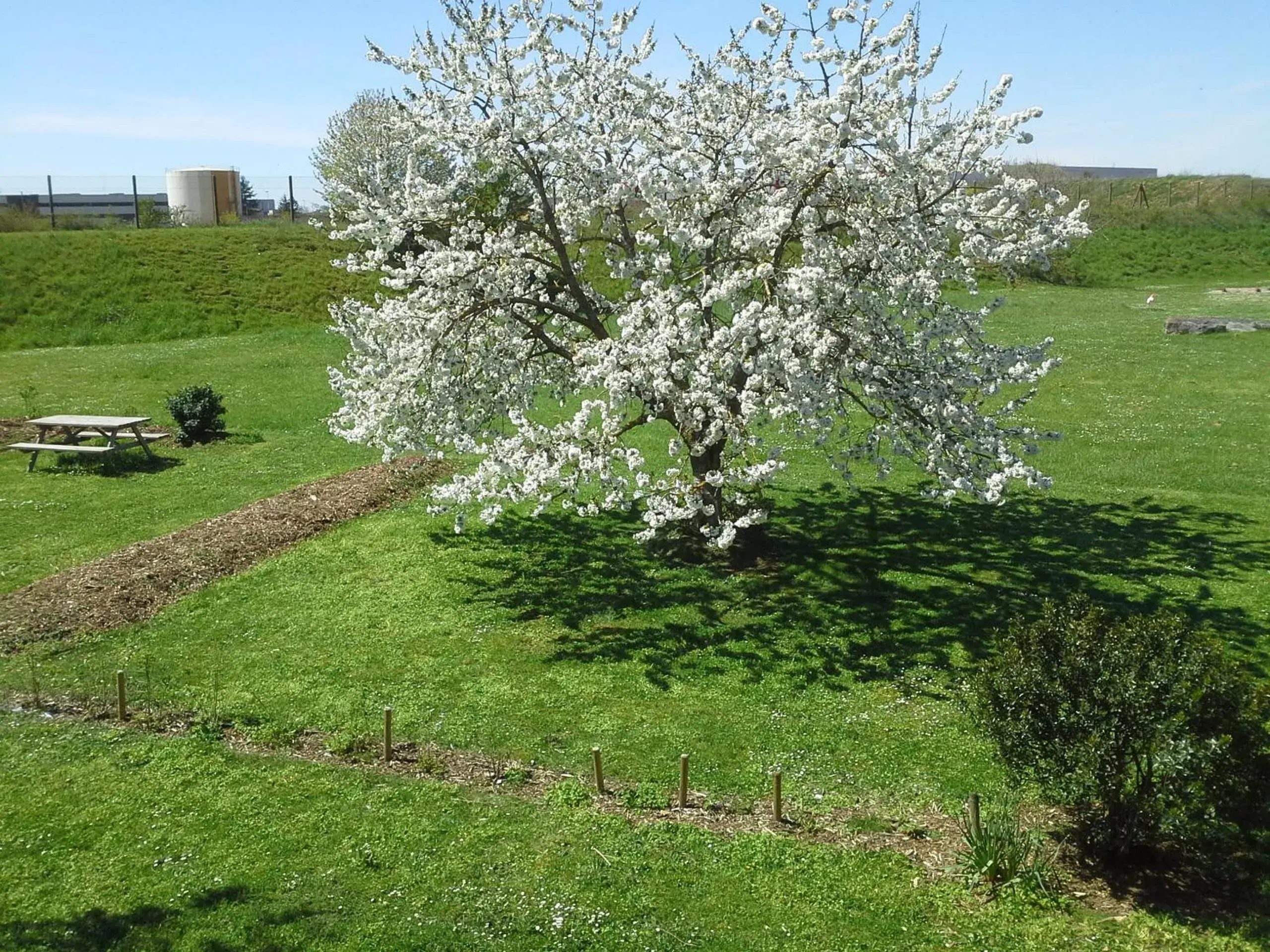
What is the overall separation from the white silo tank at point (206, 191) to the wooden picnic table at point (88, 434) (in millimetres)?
57545

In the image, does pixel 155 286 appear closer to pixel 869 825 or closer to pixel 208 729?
pixel 208 729

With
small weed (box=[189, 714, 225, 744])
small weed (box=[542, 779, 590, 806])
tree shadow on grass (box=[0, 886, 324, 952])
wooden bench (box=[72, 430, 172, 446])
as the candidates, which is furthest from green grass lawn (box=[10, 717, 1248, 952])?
wooden bench (box=[72, 430, 172, 446])

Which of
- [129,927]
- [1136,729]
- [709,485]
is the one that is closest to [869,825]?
[1136,729]

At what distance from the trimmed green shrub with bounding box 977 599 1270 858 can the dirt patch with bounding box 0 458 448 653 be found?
1173 centimetres

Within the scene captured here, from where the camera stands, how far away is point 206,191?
76500 millimetres

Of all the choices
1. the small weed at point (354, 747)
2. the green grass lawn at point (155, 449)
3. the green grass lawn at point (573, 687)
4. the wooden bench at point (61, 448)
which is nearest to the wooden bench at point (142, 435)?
the wooden bench at point (61, 448)

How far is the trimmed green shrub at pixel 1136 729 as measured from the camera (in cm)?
786

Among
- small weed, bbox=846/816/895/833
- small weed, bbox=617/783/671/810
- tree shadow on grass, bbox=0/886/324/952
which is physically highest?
small weed, bbox=617/783/671/810

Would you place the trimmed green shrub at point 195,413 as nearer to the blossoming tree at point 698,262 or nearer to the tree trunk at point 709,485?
the blossoming tree at point 698,262

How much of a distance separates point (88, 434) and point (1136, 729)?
76.7 ft

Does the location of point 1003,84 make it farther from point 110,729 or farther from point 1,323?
point 1,323

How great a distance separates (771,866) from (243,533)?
11849 millimetres

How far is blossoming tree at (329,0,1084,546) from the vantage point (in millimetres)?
12656

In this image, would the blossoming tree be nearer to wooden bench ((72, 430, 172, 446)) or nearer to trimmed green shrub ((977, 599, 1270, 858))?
trimmed green shrub ((977, 599, 1270, 858))
